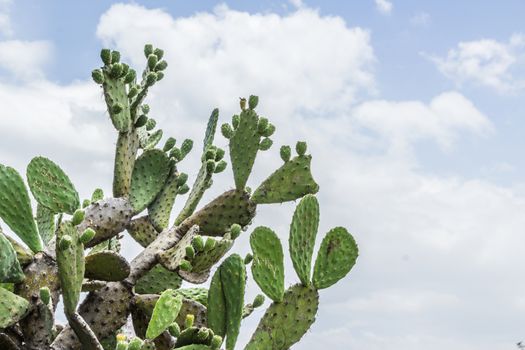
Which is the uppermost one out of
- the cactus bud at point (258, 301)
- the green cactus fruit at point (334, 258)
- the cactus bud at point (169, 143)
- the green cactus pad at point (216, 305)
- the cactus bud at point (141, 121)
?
the cactus bud at point (169, 143)

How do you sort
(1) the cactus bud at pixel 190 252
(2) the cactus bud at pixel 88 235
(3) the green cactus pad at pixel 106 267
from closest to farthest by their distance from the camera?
(2) the cactus bud at pixel 88 235, (3) the green cactus pad at pixel 106 267, (1) the cactus bud at pixel 190 252

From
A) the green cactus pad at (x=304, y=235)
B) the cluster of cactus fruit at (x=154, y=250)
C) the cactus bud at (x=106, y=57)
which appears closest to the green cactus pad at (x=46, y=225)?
the cluster of cactus fruit at (x=154, y=250)

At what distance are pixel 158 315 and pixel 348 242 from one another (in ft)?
3.81

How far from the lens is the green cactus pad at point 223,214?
421 cm

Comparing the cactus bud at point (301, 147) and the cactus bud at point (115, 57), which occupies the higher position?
the cactus bud at point (115, 57)

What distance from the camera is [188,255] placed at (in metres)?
3.74

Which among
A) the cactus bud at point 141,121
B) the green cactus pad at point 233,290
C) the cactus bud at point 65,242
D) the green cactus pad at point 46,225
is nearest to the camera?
the cactus bud at point 65,242

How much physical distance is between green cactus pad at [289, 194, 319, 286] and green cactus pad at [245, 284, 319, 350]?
0.09m

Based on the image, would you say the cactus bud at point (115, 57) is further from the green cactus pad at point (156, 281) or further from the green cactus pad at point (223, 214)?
the green cactus pad at point (156, 281)

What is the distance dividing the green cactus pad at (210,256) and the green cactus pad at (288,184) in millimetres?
528

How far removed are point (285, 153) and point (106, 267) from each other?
1.22 metres

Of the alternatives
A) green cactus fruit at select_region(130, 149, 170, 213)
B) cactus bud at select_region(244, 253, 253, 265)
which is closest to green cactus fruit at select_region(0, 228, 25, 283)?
green cactus fruit at select_region(130, 149, 170, 213)

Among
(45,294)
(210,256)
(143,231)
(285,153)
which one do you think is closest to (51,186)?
(143,231)

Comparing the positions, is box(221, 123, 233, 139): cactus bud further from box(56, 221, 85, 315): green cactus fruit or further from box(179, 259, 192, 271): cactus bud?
box(56, 221, 85, 315): green cactus fruit
